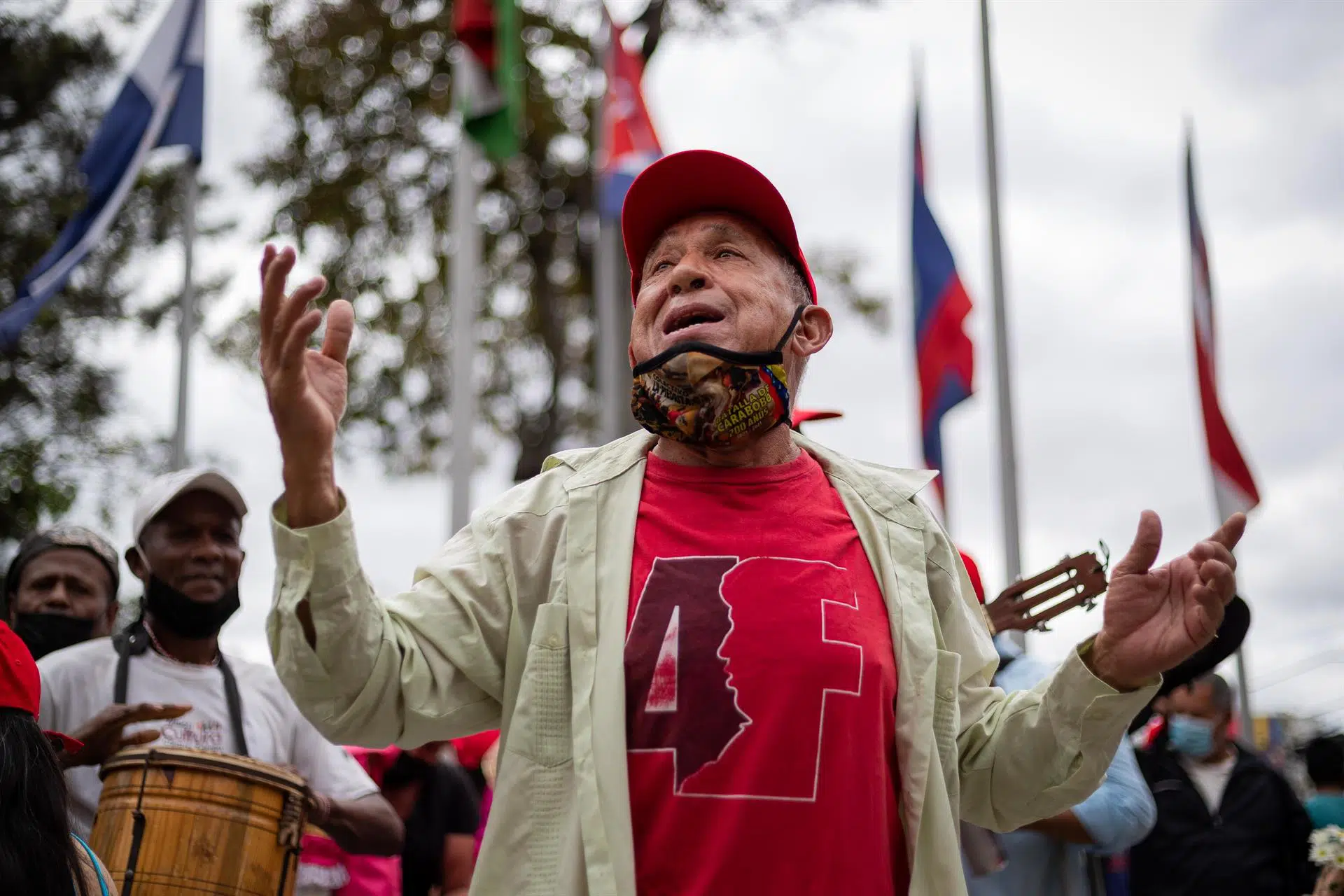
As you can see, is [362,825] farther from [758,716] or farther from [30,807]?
[758,716]

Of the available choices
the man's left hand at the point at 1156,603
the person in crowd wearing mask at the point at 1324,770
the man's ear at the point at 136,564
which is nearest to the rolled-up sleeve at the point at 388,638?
the man's left hand at the point at 1156,603

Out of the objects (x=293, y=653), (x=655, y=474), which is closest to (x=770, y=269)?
(x=655, y=474)

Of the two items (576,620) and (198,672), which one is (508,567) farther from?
(198,672)

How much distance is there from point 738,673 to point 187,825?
6.11ft

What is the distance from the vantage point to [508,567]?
2.85 metres

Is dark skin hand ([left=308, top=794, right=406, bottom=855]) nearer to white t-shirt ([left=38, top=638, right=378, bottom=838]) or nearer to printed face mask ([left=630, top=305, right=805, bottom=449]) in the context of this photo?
white t-shirt ([left=38, top=638, right=378, bottom=838])

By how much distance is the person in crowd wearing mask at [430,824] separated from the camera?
22.0 ft

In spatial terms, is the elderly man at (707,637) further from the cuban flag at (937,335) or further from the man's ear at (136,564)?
the cuban flag at (937,335)

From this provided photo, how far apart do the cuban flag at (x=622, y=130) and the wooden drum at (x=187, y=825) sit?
10.4m

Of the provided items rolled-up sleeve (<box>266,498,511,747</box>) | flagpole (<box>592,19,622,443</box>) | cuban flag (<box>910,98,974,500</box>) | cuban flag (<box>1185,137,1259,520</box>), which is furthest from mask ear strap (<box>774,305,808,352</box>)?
flagpole (<box>592,19,622,443</box>)

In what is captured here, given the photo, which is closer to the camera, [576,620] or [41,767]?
[576,620]

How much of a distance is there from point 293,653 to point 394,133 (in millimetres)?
19149

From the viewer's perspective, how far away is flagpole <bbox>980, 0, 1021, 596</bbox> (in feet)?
30.7

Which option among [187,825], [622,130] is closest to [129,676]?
[187,825]
